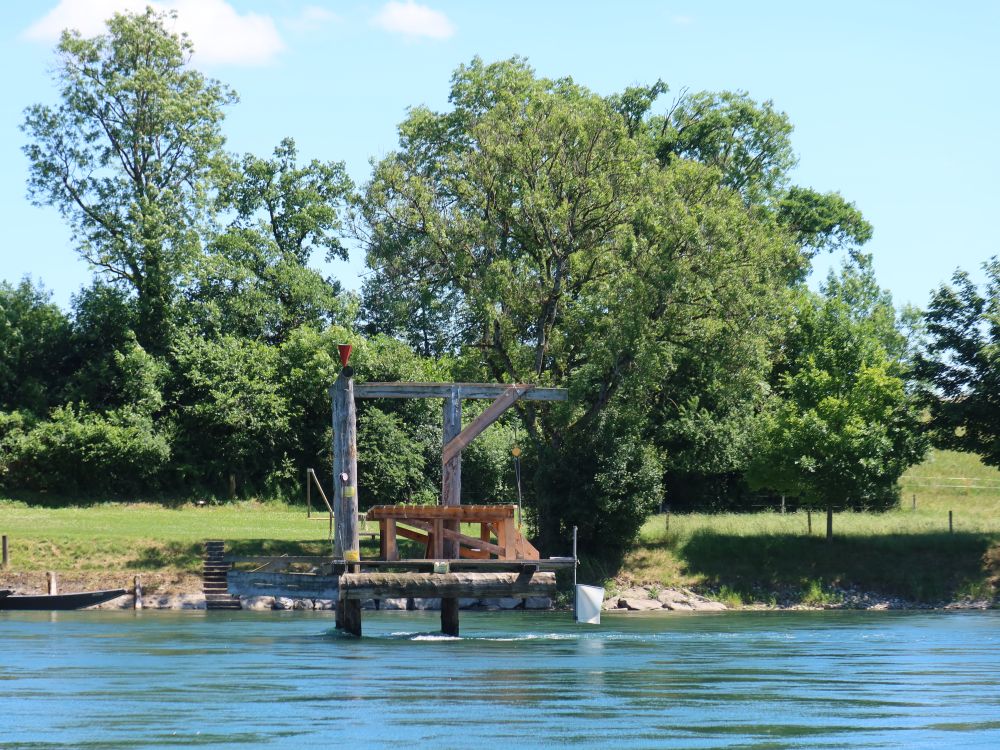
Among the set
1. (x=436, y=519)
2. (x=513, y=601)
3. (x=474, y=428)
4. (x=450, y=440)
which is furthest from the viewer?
(x=513, y=601)

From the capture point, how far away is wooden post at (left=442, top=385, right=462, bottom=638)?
34000 mm

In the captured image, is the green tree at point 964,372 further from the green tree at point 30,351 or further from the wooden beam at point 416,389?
the green tree at point 30,351

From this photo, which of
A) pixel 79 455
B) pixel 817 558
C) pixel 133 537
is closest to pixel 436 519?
pixel 133 537

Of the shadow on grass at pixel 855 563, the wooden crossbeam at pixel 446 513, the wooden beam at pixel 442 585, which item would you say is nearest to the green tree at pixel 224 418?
the shadow on grass at pixel 855 563

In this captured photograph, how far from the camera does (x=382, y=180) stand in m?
53.1

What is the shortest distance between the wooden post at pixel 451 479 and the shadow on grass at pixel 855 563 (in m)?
17.5

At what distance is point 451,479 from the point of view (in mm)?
34844

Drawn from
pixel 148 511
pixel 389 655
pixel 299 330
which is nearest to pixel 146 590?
pixel 148 511

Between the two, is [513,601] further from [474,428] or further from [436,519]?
[436,519]

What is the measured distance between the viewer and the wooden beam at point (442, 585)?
3117cm

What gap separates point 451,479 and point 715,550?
65.1 ft

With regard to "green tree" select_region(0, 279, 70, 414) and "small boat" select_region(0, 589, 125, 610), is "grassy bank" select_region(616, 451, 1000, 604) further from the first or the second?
"green tree" select_region(0, 279, 70, 414)

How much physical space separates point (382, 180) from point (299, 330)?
18.1 meters

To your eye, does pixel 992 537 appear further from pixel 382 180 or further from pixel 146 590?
pixel 146 590
